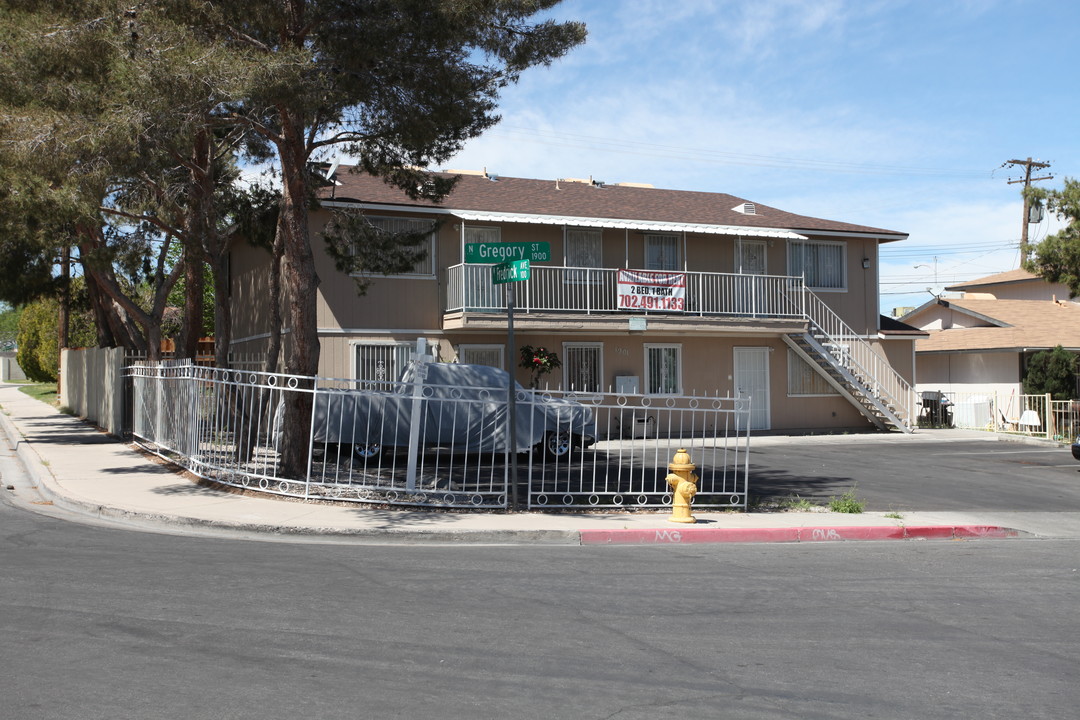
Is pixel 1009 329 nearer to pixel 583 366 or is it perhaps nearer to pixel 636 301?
pixel 636 301

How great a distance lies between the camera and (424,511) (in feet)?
37.1

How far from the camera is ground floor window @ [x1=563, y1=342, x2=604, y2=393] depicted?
973 inches

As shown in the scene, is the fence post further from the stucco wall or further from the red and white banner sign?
the red and white banner sign

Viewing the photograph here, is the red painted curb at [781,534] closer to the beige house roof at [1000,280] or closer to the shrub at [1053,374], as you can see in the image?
the shrub at [1053,374]

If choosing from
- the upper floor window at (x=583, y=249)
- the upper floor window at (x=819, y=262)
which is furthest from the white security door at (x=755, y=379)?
the upper floor window at (x=583, y=249)

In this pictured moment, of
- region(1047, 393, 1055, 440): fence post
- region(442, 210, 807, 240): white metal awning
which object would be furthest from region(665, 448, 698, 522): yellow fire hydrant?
region(1047, 393, 1055, 440): fence post

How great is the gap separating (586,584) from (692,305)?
18.1 m

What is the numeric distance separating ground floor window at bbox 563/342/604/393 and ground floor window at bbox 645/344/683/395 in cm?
135

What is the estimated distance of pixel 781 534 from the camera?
10.6 metres

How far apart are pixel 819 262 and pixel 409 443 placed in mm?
19175

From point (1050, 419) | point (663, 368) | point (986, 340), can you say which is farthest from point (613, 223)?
point (986, 340)

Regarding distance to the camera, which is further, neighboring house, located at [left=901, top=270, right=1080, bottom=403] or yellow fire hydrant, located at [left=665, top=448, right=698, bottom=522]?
neighboring house, located at [left=901, top=270, right=1080, bottom=403]

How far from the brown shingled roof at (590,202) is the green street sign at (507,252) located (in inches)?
456

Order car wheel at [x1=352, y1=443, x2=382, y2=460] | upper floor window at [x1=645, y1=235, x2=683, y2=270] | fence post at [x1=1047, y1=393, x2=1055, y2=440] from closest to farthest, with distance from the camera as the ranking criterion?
car wheel at [x1=352, y1=443, x2=382, y2=460], fence post at [x1=1047, y1=393, x2=1055, y2=440], upper floor window at [x1=645, y1=235, x2=683, y2=270]
